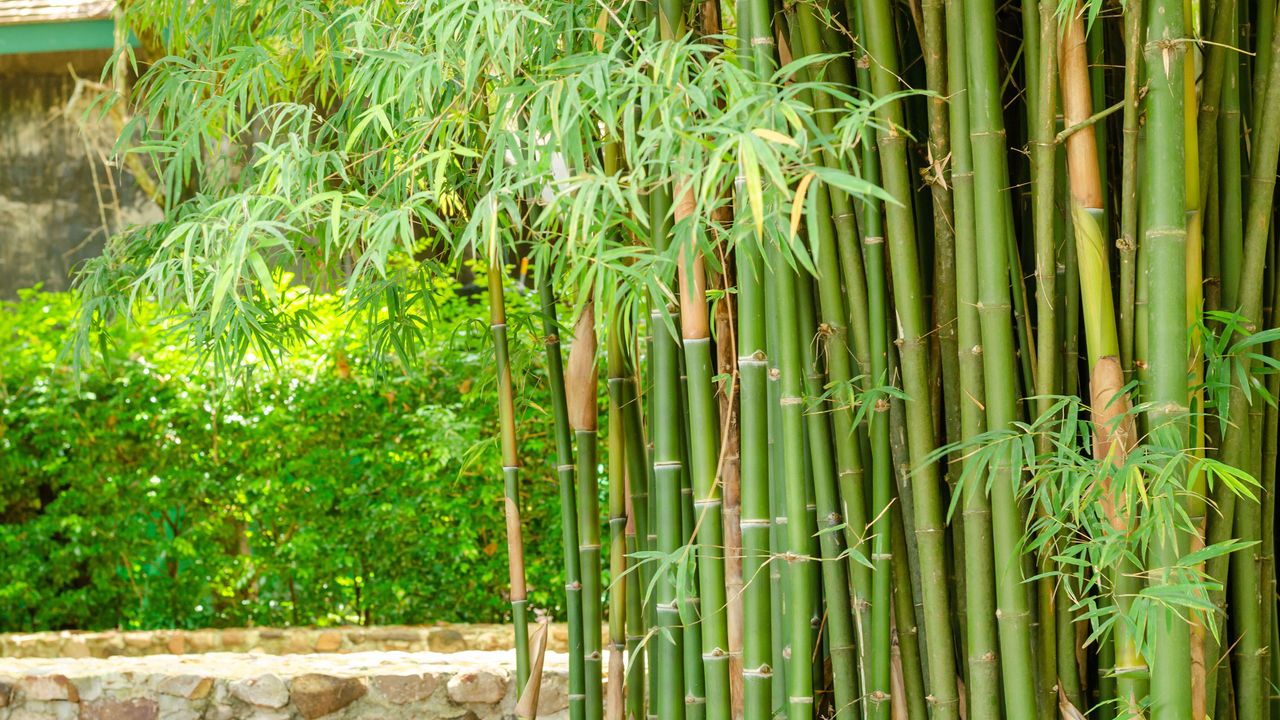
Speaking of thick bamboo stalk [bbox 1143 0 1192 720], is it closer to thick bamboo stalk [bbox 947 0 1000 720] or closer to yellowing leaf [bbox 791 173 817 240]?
thick bamboo stalk [bbox 947 0 1000 720]

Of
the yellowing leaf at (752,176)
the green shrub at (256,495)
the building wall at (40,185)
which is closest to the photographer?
the yellowing leaf at (752,176)

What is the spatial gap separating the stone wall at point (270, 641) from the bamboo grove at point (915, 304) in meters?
3.19

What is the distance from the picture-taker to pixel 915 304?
146cm

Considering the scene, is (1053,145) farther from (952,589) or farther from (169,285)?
(169,285)

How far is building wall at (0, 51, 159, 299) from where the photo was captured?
7.84 metres

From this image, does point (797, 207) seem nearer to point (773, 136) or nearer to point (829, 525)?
point (773, 136)

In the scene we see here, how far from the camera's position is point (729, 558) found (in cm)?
165

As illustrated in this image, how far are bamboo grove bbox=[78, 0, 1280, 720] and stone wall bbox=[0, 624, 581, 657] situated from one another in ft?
10.5

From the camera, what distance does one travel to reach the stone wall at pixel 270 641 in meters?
4.71

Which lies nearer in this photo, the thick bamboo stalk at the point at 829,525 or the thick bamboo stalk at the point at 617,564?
the thick bamboo stalk at the point at 829,525

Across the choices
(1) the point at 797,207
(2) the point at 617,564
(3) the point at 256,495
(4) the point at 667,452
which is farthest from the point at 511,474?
(3) the point at 256,495

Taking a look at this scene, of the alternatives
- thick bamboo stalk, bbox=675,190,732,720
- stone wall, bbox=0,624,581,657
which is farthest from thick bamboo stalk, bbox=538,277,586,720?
stone wall, bbox=0,624,581,657

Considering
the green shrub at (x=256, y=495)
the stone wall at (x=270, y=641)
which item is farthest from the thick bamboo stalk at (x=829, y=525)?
the green shrub at (x=256, y=495)

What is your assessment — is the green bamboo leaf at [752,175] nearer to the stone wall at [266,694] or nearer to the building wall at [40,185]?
the stone wall at [266,694]
